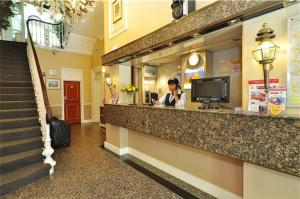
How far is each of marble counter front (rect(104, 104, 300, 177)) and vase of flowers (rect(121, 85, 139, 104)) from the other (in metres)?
1.12

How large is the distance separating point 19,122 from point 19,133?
0.28 meters

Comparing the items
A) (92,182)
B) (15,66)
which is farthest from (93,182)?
(15,66)

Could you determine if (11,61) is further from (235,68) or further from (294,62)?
(294,62)

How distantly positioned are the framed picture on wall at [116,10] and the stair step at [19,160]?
10.2ft

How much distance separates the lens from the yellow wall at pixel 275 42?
1524mm

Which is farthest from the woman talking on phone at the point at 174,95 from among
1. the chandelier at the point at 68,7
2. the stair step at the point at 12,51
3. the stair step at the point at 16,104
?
the stair step at the point at 12,51

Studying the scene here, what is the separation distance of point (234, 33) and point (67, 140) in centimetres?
427

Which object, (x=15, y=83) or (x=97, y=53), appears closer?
(x=15, y=83)

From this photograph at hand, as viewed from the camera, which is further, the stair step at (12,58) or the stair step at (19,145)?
the stair step at (12,58)

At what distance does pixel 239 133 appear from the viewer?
166 cm

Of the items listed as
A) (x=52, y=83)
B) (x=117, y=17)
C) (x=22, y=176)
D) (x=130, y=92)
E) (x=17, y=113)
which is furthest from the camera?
(x=52, y=83)

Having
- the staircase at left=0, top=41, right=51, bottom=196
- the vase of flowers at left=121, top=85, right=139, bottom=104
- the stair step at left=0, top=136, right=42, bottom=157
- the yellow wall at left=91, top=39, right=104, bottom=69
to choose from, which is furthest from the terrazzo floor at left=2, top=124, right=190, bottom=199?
the yellow wall at left=91, top=39, right=104, bottom=69

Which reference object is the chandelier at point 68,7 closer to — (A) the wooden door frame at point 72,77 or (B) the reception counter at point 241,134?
(B) the reception counter at point 241,134

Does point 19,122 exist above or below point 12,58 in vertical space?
below
